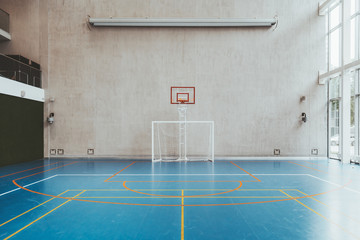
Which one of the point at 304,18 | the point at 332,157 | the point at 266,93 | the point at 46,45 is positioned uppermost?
the point at 304,18

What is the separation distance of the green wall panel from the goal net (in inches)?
238

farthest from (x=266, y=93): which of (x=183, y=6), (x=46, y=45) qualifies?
(x=46, y=45)

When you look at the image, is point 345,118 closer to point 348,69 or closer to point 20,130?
point 348,69

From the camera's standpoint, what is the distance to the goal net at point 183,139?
41.9 feet

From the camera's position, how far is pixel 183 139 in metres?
12.8

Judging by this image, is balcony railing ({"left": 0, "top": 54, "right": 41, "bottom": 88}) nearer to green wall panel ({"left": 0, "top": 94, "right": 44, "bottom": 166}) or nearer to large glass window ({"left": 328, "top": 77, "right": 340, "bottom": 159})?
green wall panel ({"left": 0, "top": 94, "right": 44, "bottom": 166})

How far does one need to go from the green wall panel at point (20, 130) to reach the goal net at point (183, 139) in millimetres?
6033

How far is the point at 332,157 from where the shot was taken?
12688 mm

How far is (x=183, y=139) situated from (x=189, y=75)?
11.4ft

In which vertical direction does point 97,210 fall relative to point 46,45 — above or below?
below

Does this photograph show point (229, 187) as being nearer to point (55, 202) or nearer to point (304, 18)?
point (55, 202)

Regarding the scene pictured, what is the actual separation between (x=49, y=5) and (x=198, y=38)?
8383 millimetres

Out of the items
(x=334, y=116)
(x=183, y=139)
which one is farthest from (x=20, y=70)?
(x=334, y=116)

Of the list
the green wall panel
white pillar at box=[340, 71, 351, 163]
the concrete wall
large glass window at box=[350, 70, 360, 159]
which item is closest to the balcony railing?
the concrete wall
